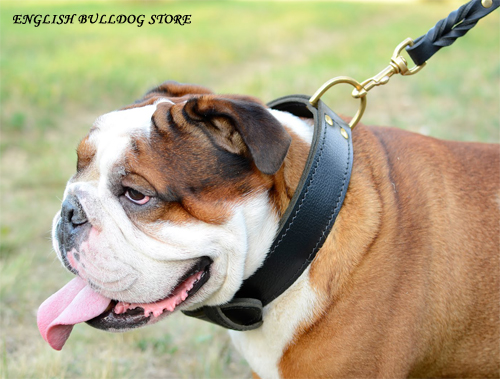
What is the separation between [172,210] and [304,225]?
25.1 inches

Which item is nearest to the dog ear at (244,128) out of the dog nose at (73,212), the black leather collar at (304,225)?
the black leather collar at (304,225)

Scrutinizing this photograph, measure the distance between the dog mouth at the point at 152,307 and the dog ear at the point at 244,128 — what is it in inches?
23.7

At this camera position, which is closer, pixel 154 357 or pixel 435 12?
pixel 154 357

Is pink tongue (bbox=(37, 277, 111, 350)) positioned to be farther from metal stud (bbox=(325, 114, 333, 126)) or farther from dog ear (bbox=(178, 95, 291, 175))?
metal stud (bbox=(325, 114, 333, 126))

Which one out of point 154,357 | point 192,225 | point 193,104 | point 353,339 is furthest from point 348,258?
point 154,357

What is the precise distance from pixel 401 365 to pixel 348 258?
60cm

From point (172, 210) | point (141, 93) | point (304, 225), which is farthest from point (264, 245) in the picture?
point (141, 93)

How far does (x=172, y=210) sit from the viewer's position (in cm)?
258

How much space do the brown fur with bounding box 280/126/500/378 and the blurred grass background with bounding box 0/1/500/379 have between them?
1.49 meters

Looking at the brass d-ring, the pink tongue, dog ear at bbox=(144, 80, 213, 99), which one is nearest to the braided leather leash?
the brass d-ring

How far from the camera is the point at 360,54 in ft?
44.0

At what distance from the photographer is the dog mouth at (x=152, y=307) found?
270cm

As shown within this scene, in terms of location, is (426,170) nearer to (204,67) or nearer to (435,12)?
(204,67)

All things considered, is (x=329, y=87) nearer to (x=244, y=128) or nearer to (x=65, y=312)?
(x=244, y=128)
